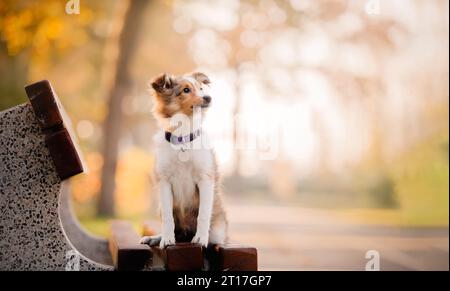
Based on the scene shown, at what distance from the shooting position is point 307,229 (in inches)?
351

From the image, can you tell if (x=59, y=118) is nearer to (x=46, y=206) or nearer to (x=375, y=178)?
(x=46, y=206)

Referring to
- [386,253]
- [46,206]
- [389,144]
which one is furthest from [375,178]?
[46,206]

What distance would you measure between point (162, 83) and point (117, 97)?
6.75 metres

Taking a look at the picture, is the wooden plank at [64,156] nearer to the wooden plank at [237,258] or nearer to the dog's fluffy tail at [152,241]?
the dog's fluffy tail at [152,241]

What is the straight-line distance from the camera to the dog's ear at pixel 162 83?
3.22 meters

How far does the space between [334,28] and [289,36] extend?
0.99 m

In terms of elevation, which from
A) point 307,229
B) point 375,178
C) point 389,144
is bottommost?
point 307,229

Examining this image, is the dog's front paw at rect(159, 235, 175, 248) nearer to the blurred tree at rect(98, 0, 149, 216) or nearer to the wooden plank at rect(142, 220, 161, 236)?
the wooden plank at rect(142, 220, 161, 236)

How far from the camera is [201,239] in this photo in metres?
2.87

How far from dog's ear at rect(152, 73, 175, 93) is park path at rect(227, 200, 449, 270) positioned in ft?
8.68

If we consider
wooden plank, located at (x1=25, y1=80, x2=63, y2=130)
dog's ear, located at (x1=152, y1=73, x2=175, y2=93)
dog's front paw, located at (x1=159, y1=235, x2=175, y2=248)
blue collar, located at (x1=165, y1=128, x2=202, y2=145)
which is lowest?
dog's front paw, located at (x1=159, y1=235, x2=175, y2=248)

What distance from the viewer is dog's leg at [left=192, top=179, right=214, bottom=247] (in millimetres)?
2883

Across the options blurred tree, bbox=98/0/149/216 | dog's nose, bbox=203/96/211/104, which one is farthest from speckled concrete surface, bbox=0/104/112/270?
blurred tree, bbox=98/0/149/216

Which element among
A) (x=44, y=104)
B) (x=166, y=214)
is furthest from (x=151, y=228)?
(x=44, y=104)
